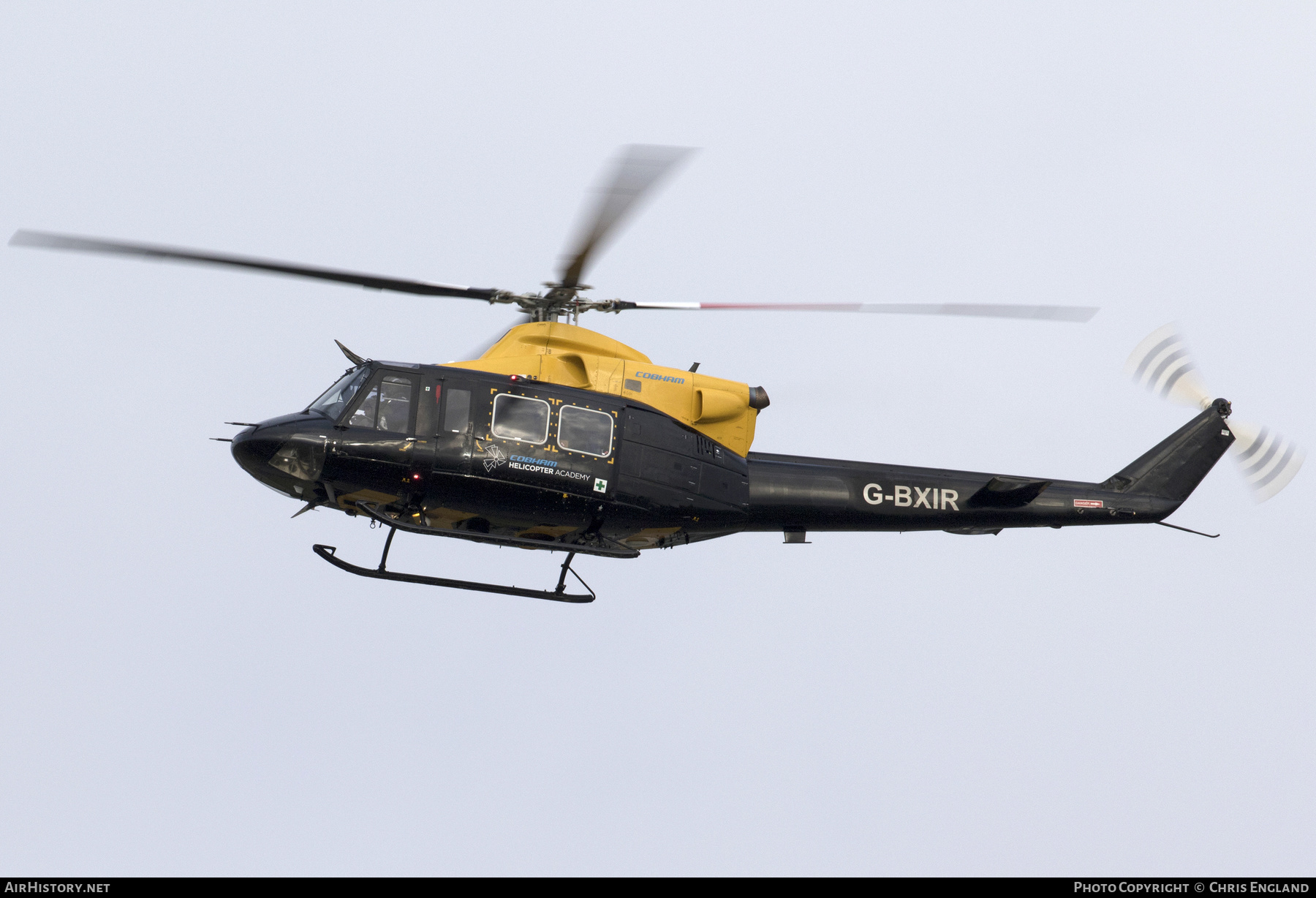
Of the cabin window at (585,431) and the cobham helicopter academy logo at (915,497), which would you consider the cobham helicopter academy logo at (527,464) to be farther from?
the cobham helicopter academy logo at (915,497)

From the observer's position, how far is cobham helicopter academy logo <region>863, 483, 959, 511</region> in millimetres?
18922

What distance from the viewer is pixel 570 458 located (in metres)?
17.1

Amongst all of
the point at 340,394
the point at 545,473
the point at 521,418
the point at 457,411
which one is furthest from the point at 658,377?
the point at 340,394

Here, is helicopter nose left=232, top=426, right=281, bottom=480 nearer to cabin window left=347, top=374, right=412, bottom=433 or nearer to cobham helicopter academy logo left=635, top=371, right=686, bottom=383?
cabin window left=347, top=374, right=412, bottom=433

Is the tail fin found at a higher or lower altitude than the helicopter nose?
higher

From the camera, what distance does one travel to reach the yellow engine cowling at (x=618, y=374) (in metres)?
17.7

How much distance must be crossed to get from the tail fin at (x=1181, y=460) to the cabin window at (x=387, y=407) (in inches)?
387

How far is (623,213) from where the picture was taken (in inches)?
590

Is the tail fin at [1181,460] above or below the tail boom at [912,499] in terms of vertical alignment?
above

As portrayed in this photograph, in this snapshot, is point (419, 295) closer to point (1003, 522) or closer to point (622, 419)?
point (622, 419)

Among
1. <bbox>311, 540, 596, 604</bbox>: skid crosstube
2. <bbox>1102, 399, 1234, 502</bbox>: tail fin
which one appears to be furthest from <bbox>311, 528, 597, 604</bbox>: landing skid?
<bbox>1102, 399, 1234, 502</bbox>: tail fin

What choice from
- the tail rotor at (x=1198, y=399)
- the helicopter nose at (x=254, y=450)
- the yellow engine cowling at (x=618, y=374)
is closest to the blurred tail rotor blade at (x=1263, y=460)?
the tail rotor at (x=1198, y=399)
